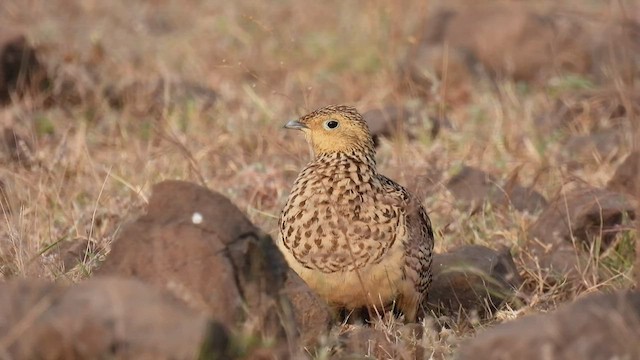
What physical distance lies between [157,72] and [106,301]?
5901 millimetres

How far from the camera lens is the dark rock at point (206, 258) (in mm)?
4215

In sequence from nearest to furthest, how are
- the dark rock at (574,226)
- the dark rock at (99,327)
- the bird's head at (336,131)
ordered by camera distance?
1. the dark rock at (99,327)
2. the bird's head at (336,131)
3. the dark rock at (574,226)

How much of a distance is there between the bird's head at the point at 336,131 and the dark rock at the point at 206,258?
3.96 ft

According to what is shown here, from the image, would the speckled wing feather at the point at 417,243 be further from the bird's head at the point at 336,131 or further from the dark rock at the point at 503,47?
the dark rock at the point at 503,47

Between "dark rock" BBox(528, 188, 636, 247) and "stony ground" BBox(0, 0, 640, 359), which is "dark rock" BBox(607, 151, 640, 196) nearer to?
"stony ground" BBox(0, 0, 640, 359)

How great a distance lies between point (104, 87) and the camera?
8688 mm

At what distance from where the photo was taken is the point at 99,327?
3.66 m

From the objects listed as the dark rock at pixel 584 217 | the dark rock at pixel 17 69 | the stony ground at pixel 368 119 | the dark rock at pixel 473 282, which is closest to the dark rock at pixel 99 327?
the stony ground at pixel 368 119

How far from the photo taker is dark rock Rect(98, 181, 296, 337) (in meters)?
4.21

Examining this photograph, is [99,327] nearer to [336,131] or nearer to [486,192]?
[336,131]

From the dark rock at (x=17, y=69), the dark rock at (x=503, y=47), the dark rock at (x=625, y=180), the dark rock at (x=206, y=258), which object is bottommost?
the dark rock at (x=503, y=47)

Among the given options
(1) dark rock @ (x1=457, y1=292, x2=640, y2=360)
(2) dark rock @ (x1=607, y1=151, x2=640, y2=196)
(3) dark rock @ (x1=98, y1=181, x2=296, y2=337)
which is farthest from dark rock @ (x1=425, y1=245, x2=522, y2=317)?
(1) dark rock @ (x1=457, y1=292, x2=640, y2=360)

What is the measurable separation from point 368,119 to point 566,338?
4572 millimetres

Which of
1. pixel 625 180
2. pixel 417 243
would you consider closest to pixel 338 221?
pixel 417 243
